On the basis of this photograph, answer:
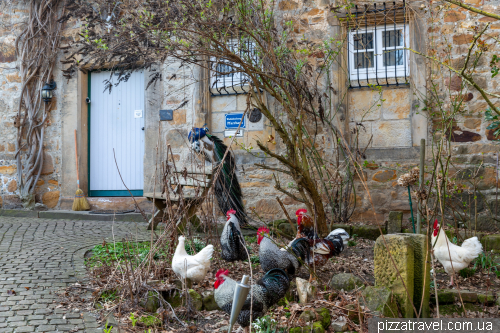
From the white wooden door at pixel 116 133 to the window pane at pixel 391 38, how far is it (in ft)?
13.7

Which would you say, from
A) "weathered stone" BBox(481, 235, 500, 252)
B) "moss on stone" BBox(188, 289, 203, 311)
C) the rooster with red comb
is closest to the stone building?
"weathered stone" BBox(481, 235, 500, 252)

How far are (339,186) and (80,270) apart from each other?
11.4 ft

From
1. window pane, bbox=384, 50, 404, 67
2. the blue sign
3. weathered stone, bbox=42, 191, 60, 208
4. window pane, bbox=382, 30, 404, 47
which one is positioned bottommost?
weathered stone, bbox=42, 191, 60, 208

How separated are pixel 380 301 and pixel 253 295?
2.40 feet

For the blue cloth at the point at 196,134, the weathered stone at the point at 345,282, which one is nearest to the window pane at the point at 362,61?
the blue cloth at the point at 196,134

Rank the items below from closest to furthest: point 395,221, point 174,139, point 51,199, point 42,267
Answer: point 42,267 < point 395,221 < point 174,139 < point 51,199

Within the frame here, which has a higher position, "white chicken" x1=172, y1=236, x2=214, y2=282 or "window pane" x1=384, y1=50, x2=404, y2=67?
"window pane" x1=384, y1=50, x2=404, y2=67

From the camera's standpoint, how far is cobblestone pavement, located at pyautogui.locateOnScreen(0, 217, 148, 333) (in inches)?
117

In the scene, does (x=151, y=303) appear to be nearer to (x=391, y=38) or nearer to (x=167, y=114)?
(x=167, y=114)

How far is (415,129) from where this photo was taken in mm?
6254

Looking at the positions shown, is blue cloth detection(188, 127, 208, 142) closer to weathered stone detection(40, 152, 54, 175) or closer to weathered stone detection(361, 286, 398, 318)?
weathered stone detection(361, 286, 398, 318)
